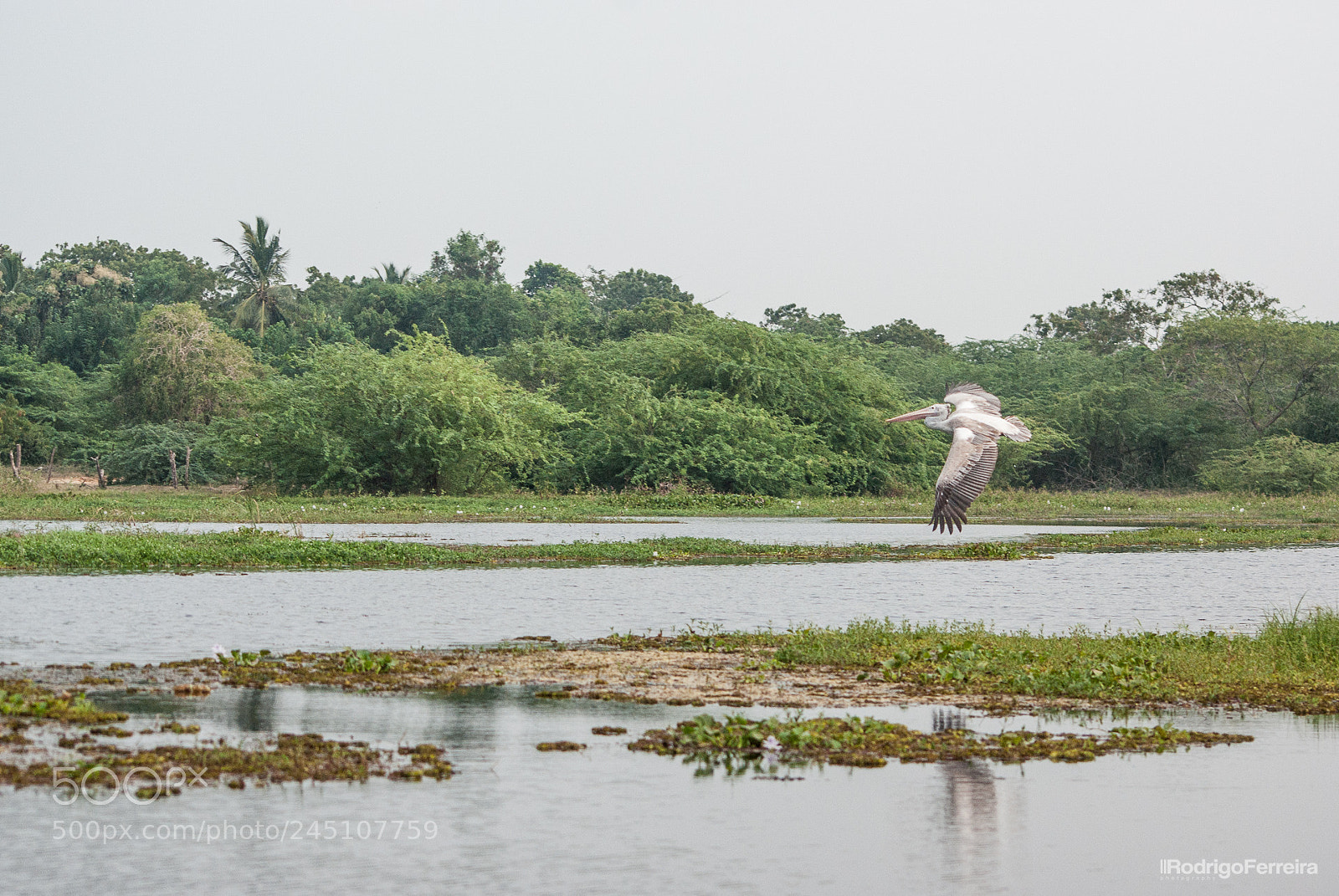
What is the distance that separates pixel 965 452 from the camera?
48.9 ft

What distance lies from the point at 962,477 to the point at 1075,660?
222 cm

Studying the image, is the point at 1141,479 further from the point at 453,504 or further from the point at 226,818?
the point at 226,818

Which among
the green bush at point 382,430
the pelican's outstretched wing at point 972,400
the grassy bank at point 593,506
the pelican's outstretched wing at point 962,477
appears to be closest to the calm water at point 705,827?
the pelican's outstretched wing at point 962,477

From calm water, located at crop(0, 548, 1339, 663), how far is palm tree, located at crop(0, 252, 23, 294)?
57874 mm

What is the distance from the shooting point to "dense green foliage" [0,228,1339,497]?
1822 inches

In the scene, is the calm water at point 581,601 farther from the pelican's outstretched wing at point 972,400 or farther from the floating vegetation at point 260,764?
the floating vegetation at point 260,764

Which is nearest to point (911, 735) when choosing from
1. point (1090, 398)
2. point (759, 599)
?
point (759, 599)

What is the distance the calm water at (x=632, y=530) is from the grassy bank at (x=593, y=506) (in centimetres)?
137

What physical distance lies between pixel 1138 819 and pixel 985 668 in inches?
202

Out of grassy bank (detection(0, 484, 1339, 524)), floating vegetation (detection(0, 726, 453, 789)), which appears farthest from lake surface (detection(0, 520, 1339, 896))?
grassy bank (detection(0, 484, 1339, 524))

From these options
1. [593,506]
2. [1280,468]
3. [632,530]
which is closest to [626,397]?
[593,506]

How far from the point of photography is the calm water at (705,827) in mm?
7250

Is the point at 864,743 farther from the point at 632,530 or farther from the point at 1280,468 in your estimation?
the point at 1280,468

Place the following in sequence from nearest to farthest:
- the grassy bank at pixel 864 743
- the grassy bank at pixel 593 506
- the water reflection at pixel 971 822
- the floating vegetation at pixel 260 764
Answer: the water reflection at pixel 971 822 → the floating vegetation at pixel 260 764 → the grassy bank at pixel 864 743 → the grassy bank at pixel 593 506
